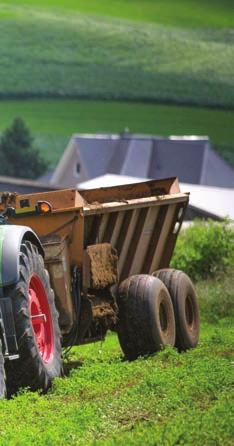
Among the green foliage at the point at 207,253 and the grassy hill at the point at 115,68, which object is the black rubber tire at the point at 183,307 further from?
the grassy hill at the point at 115,68

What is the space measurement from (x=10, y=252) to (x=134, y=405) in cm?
179

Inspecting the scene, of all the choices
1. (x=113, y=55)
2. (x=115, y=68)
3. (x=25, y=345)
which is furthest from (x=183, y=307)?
(x=113, y=55)

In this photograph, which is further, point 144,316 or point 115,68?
point 115,68

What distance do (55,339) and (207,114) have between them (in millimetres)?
67891

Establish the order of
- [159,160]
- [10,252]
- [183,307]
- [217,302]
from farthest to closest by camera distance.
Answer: [159,160] → [217,302] → [183,307] → [10,252]

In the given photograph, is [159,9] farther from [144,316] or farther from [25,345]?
[25,345]

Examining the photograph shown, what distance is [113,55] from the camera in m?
86.8

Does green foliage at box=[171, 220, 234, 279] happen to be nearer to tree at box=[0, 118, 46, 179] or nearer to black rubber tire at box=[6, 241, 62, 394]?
black rubber tire at box=[6, 241, 62, 394]

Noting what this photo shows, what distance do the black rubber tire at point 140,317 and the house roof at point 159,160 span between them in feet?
181

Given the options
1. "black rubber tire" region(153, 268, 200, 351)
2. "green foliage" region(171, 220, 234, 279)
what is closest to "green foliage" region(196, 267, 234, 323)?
"green foliage" region(171, 220, 234, 279)

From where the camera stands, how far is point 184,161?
70.4m

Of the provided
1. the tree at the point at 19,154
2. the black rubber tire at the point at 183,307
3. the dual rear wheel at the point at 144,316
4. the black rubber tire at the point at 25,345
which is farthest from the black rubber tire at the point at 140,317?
the tree at the point at 19,154

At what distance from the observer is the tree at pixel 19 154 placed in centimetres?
8600

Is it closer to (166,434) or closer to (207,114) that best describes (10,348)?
(166,434)
